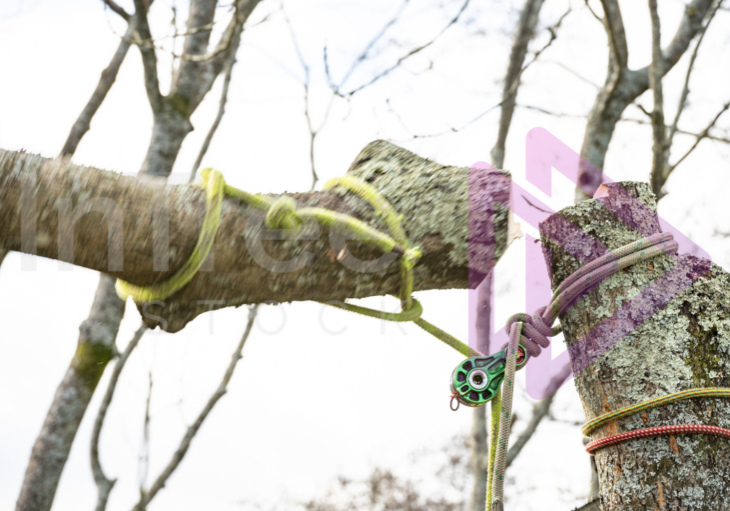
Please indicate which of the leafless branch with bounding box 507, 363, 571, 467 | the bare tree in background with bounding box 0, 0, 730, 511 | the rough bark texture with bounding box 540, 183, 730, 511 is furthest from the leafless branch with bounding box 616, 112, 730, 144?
the rough bark texture with bounding box 540, 183, 730, 511

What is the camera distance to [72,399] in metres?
2.08

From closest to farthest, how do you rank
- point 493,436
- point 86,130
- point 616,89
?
point 493,436 < point 616,89 < point 86,130

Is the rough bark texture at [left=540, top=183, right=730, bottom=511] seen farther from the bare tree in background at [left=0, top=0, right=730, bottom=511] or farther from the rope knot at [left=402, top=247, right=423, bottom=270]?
the bare tree in background at [left=0, top=0, right=730, bottom=511]

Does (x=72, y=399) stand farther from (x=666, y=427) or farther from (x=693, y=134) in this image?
(x=693, y=134)

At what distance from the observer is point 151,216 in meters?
0.74

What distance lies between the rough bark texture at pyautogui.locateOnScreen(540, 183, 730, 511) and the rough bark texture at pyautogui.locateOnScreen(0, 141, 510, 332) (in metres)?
0.18

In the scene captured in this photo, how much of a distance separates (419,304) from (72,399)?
171 cm

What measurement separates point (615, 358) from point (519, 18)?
2323 mm

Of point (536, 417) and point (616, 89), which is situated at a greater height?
point (616, 89)

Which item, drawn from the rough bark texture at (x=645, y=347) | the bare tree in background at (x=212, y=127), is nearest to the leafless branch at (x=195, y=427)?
the bare tree in background at (x=212, y=127)

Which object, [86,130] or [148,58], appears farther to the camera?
[86,130]

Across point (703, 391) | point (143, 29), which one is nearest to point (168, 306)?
point (703, 391)

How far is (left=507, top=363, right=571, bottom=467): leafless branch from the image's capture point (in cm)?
247

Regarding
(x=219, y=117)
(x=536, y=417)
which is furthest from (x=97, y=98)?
(x=536, y=417)
